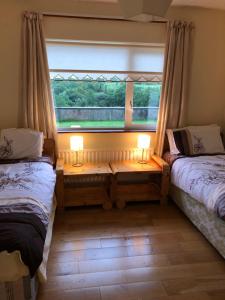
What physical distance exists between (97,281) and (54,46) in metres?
2.53

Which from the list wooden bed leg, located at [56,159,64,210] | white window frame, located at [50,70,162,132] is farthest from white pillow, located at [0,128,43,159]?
white window frame, located at [50,70,162,132]

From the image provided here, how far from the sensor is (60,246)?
7.33 feet

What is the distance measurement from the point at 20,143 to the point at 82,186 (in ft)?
3.16

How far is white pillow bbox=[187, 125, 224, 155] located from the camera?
304 centimetres

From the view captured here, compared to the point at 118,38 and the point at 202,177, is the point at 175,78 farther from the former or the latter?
the point at 202,177

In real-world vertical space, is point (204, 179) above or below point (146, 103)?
below

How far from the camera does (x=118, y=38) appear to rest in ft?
9.68

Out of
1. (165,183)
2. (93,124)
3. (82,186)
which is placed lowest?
(82,186)

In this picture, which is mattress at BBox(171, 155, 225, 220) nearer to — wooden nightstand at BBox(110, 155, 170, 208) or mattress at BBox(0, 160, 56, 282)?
wooden nightstand at BBox(110, 155, 170, 208)

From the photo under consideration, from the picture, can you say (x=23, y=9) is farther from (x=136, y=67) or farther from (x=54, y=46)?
(x=136, y=67)

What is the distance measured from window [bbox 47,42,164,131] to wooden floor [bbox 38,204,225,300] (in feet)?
3.99

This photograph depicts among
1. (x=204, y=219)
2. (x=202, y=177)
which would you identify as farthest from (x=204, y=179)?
(x=204, y=219)

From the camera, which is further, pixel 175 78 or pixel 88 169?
pixel 175 78

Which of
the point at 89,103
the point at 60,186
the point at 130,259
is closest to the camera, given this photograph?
the point at 130,259
